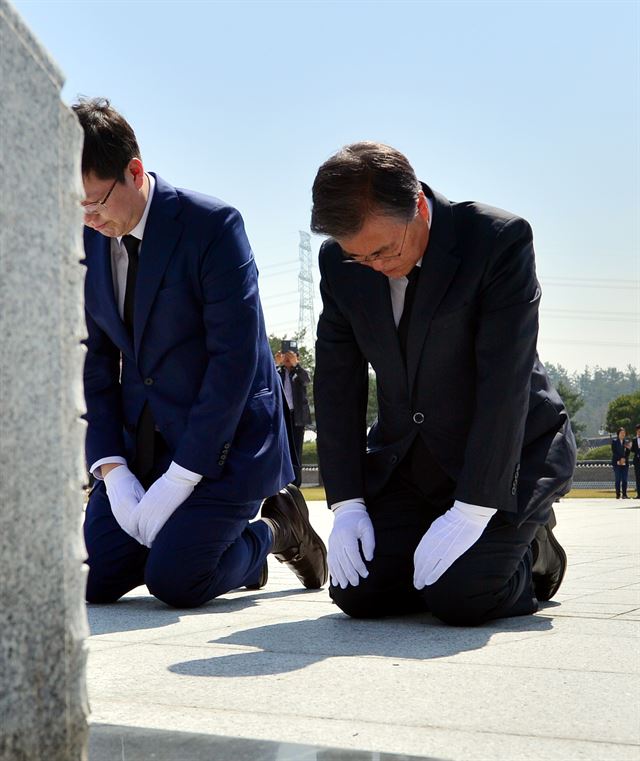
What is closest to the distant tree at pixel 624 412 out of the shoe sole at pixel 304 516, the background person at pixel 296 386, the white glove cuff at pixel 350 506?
the background person at pixel 296 386

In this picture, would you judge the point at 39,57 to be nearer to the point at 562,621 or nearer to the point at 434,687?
the point at 434,687

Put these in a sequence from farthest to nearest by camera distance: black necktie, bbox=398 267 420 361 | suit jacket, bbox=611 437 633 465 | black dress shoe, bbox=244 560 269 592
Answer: suit jacket, bbox=611 437 633 465 < black dress shoe, bbox=244 560 269 592 < black necktie, bbox=398 267 420 361

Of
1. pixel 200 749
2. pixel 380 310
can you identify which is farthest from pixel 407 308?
pixel 200 749

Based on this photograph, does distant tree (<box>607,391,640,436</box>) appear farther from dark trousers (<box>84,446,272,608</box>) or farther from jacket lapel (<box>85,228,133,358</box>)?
jacket lapel (<box>85,228,133,358</box>)

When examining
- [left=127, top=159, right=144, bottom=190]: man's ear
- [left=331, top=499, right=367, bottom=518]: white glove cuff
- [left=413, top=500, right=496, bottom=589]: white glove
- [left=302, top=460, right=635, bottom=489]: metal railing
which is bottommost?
[left=302, top=460, right=635, bottom=489]: metal railing

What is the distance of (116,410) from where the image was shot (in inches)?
184

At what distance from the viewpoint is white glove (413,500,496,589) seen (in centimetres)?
368

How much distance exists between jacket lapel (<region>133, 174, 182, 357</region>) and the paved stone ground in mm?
1151

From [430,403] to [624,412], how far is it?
196 ft

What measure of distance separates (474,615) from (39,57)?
255cm

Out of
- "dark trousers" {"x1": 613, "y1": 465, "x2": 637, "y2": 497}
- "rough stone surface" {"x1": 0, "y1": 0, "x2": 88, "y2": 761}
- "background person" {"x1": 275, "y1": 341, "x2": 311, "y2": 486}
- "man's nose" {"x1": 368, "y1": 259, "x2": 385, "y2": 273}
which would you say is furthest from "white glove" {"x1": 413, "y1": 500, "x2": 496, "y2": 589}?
"dark trousers" {"x1": 613, "y1": 465, "x2": 637, "y2": 497}

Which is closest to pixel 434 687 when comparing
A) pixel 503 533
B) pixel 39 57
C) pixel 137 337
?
pixel 503 533

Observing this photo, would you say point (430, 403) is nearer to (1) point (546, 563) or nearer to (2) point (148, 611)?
(1) point (546, 563)

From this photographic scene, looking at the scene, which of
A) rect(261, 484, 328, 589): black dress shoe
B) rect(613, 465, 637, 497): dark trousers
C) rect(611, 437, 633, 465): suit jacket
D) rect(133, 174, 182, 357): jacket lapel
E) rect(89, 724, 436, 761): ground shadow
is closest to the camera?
rect(89, 724, 436, 761): ground shadow
